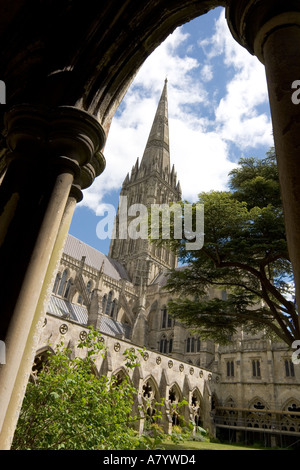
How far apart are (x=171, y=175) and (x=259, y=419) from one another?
35.7 meters

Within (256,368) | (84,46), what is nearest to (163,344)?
(256,368)

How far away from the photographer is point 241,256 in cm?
816

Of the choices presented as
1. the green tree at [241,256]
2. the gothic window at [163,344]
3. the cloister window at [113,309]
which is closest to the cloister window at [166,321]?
the gothic window at [163,344]

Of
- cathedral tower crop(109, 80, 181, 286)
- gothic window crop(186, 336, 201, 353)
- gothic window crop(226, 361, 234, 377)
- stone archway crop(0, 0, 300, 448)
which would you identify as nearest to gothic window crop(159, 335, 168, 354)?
gothic window crop(186, 336, 201, 353)

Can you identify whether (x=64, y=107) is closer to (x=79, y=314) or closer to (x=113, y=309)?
(x=79, y=314)

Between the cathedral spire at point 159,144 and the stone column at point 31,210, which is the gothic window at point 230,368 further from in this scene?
the cathedral spire at point 159,144

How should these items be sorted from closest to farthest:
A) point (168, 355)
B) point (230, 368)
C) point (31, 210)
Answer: point (31, 210)
point (168, 355)
point (230, 368)

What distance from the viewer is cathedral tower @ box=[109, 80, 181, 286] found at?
36.3 m

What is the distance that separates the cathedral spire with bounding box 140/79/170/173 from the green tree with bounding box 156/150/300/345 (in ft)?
119

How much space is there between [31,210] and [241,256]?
6.84m

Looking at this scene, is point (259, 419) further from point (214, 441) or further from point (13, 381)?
point (13, 381)

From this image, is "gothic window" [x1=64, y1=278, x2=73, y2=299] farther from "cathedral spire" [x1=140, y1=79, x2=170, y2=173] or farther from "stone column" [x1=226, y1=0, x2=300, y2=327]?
"stone column" [x1=226, y1=0, x2=300, y2=327]

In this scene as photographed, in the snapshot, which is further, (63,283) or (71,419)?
(63,283)

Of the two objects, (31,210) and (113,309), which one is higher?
(113,309)
